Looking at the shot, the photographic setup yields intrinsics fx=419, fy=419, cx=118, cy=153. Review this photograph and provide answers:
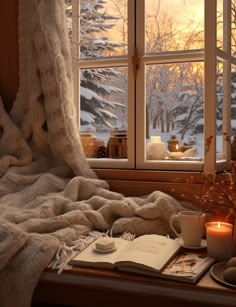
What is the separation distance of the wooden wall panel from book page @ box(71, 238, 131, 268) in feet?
3.09

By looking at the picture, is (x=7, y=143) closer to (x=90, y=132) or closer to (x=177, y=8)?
(x=90, y=132)

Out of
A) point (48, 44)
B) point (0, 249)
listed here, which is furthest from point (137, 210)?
point (48, 44)

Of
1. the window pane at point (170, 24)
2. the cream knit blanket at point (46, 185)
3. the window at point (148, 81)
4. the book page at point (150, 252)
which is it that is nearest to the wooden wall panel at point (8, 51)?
the cream knit blanket at point (46, 185)

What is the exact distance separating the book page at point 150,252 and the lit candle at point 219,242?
0.11 metres

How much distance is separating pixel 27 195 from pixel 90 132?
1.70 feet

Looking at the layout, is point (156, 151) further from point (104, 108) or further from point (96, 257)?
point (96, 257)

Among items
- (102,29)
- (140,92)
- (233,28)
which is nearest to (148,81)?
(140,92)

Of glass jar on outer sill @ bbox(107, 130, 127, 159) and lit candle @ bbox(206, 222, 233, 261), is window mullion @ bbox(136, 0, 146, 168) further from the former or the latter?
lit candle @ bbox(206, 222, 233, 261)

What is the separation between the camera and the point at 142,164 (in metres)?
1.85

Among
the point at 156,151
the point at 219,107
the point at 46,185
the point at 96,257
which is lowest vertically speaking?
the point at 96,257

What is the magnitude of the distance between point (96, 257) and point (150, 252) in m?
0.16

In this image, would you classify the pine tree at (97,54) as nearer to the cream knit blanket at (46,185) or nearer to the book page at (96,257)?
the cream knit blanket at (46,185)

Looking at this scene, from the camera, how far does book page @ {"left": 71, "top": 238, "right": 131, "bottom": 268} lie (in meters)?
1.18

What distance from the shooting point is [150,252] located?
120 cm
